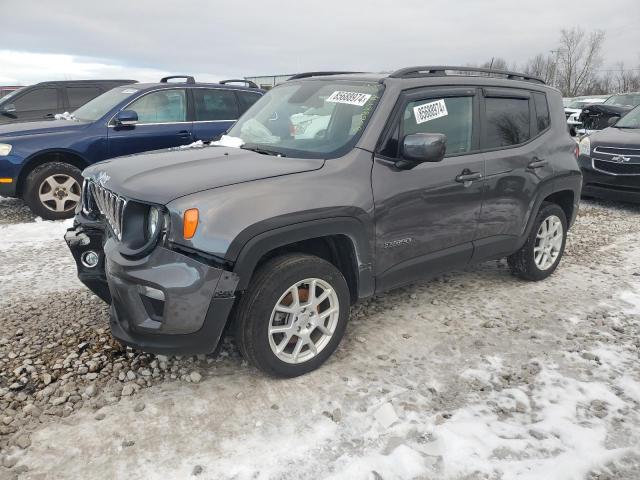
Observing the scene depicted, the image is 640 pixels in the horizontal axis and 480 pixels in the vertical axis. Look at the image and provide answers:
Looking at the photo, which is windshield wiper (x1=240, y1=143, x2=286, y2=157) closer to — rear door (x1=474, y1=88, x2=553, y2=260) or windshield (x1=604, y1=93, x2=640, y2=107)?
rear door (x1=474, y1=88, x2=553, y2=260)

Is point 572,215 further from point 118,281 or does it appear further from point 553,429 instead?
point 118,281

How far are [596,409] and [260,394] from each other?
1882 mm

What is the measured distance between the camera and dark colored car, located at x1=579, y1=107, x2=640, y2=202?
23.5ft

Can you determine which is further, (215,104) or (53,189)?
(215,104)

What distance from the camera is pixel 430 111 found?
347 centimetres

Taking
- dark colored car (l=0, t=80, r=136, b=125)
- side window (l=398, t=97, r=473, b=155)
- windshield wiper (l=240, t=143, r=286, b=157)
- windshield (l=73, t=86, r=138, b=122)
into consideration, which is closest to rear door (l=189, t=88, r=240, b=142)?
windshield (l=73, t=86, r=138, b=122)

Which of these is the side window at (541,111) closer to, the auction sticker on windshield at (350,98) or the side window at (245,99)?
Result: the auction sticker on windshield at (350,98)

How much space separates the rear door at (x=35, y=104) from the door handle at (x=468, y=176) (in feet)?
27.7

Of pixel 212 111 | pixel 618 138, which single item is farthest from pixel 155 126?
pixel 618 138

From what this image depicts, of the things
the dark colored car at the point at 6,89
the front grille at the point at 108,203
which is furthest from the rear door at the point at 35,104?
the dark colored car at the point at 6,89

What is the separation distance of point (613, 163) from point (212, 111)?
19.7 ft

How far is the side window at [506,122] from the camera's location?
153 inches

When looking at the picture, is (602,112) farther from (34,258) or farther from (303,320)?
(34,258)

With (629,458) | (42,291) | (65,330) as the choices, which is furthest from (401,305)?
(42,291)
